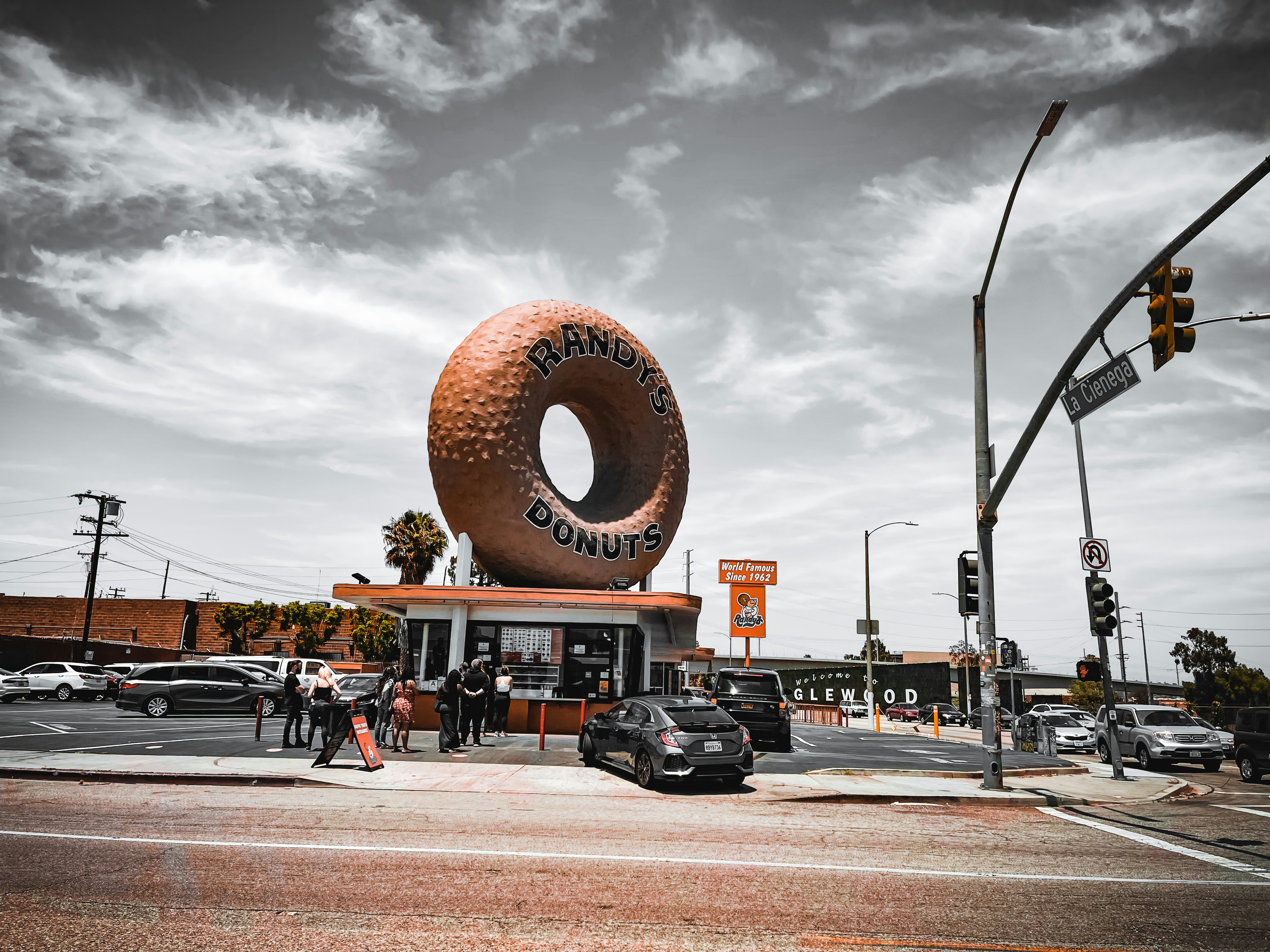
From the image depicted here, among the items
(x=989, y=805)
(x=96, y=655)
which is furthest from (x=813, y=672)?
(x=989, y=805)

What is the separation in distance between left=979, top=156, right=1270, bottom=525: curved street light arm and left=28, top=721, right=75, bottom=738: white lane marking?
20892 millimetres

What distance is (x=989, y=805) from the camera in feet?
44.5

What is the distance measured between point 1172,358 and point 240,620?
64.1 metres

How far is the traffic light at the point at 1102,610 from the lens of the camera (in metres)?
17.4

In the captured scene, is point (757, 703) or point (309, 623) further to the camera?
point (309, 623)

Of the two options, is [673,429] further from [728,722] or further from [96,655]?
[96,655]

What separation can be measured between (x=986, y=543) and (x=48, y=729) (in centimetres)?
2232

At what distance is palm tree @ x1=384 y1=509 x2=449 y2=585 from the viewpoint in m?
52.5

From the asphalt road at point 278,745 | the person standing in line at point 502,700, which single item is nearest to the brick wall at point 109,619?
the asphalt road at point 278,745

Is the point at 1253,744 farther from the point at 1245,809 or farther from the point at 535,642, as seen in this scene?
the point at 535,642

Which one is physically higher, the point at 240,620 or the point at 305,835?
the point at 240,620

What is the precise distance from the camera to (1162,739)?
2133 cm

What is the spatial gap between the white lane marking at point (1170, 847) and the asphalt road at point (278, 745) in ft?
16.9

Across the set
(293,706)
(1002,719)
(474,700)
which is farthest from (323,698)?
(1002,719)
